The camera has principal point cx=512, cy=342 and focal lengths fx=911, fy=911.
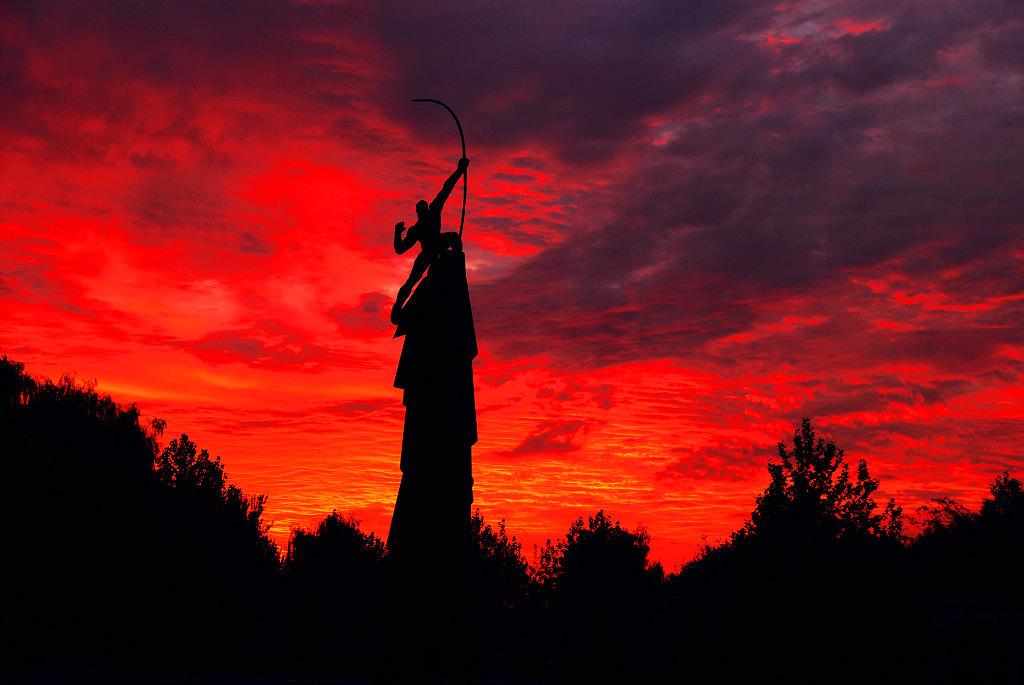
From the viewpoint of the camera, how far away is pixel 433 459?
1206 centimetres

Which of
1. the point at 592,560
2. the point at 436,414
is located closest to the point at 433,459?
the point at 436,414

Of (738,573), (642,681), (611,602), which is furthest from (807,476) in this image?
(642,681)

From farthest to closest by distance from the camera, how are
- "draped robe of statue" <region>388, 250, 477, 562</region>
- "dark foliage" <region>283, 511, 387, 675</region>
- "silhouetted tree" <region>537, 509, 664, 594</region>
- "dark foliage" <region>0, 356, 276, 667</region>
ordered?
"silhouetted tree" <region>537, 509, 664, 594</region>, "dark foliage" <region>0, 356, 276, 667</region>, "dark foliage" <region>283, 511, 387, 675</region>, "draped robe of statue" <region>388, 250, 477, 562</region>

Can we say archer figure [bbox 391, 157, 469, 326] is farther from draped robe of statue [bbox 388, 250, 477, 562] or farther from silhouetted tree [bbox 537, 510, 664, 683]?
silhouetted tree [bbox 537, 510, 664, 683]

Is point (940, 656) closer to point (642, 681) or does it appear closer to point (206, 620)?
point (642, 681)

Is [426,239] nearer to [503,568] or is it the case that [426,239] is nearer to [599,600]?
[599,600]

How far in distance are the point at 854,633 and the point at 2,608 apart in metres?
28.5

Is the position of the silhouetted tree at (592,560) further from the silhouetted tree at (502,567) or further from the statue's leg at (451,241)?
the statue's leg at (451,241)

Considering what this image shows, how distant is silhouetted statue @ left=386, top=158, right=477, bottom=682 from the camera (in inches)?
448

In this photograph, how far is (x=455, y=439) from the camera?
40.1ft

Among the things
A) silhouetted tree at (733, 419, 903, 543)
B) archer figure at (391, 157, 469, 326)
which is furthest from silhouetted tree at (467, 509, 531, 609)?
archer figure at (391, 157, 469, 326)

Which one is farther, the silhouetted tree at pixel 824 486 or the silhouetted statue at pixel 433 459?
the silhouetted tree at pixel 824 486

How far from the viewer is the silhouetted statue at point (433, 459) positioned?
11383mm

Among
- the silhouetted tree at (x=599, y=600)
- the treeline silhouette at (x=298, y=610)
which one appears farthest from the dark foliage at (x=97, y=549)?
the silhouetted tree at (x=599, y=600)
